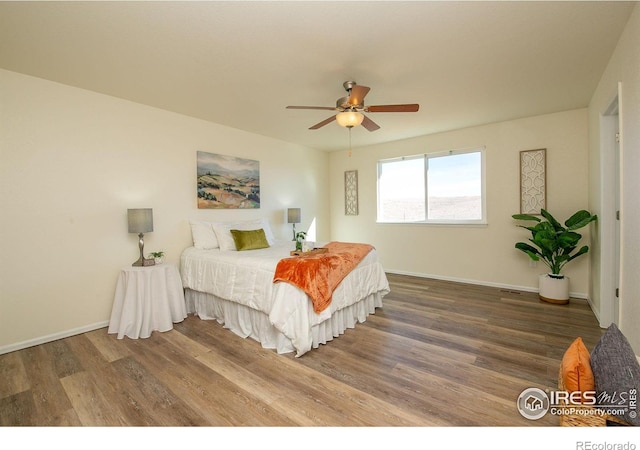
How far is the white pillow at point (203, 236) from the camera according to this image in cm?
363

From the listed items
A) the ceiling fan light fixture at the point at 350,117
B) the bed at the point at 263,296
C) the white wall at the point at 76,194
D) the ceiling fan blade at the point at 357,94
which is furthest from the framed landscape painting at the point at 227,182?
the ceiling fan blade at the point at 357,94

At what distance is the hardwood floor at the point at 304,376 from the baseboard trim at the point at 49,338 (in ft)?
0.27

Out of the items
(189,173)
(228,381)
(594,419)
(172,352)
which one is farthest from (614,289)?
(189,173)

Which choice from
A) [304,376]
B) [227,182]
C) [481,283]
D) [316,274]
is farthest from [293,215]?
[481,283]

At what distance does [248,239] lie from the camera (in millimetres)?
3633

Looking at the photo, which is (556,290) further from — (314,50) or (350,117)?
(314,50)

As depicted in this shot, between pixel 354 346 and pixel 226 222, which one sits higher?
pixel 226 222

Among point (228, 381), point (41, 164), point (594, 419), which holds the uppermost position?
point (41, 164)

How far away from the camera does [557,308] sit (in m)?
3.35

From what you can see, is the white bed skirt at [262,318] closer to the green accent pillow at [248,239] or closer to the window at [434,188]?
the green accent pillow at [248,239]

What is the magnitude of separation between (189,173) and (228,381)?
2.75 metres

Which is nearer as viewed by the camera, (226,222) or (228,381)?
(228,381)

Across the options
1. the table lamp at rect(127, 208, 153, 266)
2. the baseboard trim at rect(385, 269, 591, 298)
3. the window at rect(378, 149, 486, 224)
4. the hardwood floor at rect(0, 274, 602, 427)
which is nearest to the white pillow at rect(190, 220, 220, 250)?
the table lamp at rect(127, 208, 153, 266)

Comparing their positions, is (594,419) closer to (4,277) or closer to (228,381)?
(228,381)
